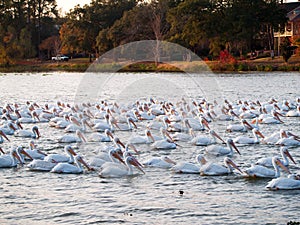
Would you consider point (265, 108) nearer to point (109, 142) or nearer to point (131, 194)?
point (109, 142)

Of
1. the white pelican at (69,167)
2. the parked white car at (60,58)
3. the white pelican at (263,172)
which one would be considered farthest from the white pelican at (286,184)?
the parked white car at (60,58)

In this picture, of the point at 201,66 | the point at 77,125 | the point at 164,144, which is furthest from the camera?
the point at 201,66

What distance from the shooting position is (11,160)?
13.1 m

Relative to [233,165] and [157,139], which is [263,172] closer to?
[233,165]

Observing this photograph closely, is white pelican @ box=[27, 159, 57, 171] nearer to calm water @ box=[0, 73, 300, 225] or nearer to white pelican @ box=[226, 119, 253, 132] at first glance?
calm water @ box=[0, 73, 300, 225]

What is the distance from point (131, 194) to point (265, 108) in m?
12.6

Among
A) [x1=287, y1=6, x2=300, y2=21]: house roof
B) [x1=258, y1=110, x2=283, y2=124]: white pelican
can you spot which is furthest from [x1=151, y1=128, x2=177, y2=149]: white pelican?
[x1=287, y1=6, x2=300, y2=21]: house roof

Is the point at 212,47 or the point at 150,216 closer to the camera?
the point at 150,216

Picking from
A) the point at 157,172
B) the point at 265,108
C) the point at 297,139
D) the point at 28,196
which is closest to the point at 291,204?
the point at 157,172

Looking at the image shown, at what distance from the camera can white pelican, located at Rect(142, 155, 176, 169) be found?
12922mm

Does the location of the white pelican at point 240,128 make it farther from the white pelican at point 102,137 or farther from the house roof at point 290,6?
the house roof at point 290,6

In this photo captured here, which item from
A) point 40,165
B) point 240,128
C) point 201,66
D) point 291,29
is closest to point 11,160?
point 40,165

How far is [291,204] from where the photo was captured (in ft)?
33.5

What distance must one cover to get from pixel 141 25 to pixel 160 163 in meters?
54.1
